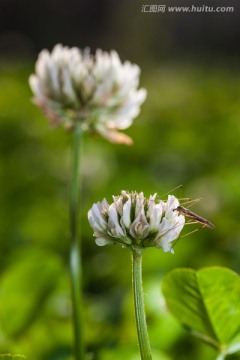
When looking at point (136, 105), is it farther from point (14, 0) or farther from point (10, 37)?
point (14, 0)

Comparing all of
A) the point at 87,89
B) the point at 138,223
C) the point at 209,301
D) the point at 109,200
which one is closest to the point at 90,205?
the point at 109,200

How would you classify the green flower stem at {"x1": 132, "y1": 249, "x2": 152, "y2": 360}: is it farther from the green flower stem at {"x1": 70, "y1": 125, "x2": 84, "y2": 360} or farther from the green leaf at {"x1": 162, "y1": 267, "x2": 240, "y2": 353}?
the green flower stem at {"x1": 70, "y1": 125, "x2": 84, "y2": 360}

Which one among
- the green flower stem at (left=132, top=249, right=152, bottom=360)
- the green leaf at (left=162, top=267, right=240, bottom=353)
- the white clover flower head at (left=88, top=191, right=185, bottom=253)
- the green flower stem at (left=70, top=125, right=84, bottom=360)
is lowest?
the green flower stem at (left=132, top=249, right=152, bottom=360)

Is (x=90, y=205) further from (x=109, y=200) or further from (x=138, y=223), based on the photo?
(x=138, y=223)

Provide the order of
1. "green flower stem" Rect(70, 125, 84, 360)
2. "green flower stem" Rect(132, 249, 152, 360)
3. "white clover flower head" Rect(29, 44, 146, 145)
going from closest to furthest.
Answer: "green flower stem" Rect(132, 249, 152, 360), "green flower stem" Rect(70, 125, 84, 360), "white clover flower head" Rect(29, 44, 146, 145)

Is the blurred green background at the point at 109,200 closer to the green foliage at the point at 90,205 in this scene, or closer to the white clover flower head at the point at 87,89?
the green foliage at the point at 90,205

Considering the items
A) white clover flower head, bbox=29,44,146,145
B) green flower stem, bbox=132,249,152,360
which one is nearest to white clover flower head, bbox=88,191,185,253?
green flower stem, bbox=132,249,152,360

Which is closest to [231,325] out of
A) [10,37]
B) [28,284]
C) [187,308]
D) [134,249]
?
[187,308]

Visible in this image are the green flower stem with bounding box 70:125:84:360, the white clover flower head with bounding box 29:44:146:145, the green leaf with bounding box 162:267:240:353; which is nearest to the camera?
the green leaf with bounding box 162:267:240:353

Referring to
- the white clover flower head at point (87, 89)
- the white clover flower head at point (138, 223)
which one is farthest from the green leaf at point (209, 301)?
the white clover flower head at point (87, 89)
